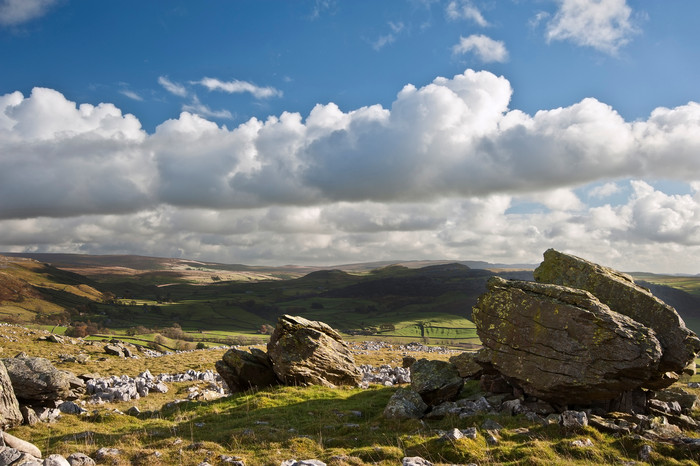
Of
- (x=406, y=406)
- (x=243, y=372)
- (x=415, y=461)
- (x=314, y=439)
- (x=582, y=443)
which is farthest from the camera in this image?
(x=243, y=372)

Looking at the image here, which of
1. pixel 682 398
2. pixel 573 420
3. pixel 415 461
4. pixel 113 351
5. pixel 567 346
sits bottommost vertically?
pixel 113 351

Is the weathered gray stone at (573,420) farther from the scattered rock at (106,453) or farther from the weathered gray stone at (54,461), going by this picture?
the weathered gray stone at (54,461)

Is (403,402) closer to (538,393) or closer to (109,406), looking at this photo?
(538,393)

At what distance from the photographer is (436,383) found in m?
24.1

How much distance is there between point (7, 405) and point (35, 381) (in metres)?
2.41

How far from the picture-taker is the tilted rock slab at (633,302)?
2156 cm

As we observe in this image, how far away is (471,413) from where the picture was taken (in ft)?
69.0

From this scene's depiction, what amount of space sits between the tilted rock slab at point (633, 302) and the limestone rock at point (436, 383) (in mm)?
9427

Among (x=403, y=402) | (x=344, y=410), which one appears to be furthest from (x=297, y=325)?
(x=403, y=402)

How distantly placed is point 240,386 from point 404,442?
16445mm

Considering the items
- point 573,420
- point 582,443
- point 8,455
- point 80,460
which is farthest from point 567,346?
point 8,455

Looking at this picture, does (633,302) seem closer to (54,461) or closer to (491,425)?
(491,425)

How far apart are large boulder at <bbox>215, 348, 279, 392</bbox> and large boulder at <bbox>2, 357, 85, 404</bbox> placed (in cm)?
1000

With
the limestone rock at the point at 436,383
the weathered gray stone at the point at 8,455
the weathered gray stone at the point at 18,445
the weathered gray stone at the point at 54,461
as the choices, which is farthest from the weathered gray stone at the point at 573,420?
the weathered gray stone at the point at 18,445
